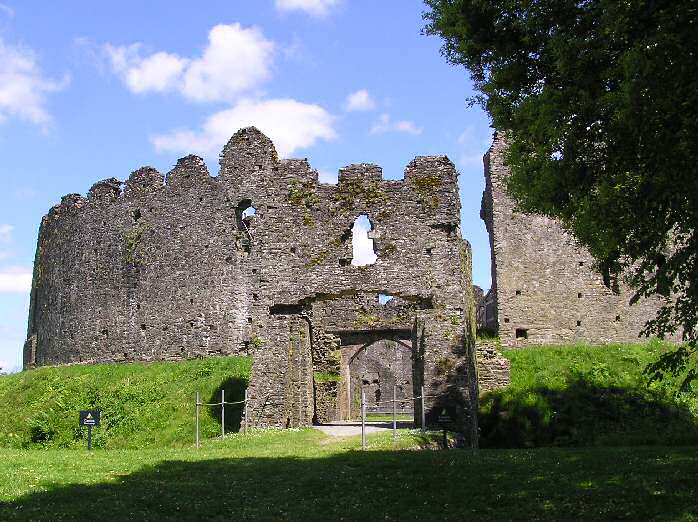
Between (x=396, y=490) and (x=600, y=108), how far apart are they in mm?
7052

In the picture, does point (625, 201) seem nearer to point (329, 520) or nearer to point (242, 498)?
point (329, 520)

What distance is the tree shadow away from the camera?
2559 cm

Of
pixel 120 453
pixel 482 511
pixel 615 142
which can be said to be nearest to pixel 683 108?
pixel 615 142

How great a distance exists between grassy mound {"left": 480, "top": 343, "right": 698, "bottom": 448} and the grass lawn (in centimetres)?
704

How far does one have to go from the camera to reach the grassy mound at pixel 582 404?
23.2m

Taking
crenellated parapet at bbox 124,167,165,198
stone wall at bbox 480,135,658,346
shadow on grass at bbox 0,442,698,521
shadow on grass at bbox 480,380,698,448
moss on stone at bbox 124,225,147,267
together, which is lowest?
shadow on grass at bbox 0,442,698,521

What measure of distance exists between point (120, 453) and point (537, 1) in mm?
12740

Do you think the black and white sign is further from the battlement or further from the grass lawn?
the battlement

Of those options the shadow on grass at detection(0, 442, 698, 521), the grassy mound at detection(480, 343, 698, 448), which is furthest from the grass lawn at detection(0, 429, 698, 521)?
the grassy mound at detection(480, 343, 698, 448)

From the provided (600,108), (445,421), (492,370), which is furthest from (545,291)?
(600,108)

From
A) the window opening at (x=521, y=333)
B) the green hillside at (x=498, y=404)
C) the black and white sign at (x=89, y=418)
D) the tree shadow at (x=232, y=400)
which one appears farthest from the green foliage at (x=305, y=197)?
the window opening at (x=521, y=333)

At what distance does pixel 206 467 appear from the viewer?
14.9m

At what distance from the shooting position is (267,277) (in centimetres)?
2320

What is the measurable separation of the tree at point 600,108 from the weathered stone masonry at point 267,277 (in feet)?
28.3
